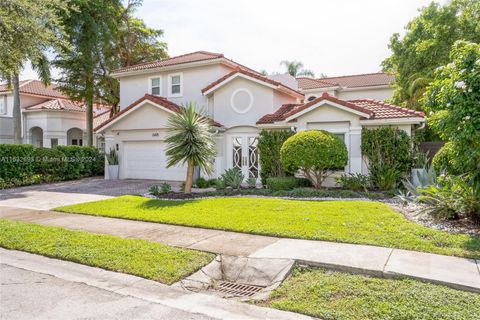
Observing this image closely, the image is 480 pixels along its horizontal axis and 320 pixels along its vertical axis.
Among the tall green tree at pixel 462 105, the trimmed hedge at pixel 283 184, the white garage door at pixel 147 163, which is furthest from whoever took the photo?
the white garage door at pixel 147 163

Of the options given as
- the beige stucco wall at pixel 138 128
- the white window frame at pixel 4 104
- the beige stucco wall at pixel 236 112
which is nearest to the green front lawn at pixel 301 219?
the beige stucco wall at pixel 236 112

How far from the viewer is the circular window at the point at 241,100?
1831 cm

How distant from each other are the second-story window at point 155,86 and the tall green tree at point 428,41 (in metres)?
15.0

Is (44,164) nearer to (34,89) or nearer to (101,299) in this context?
(101,299)

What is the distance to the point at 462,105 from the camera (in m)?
7.48

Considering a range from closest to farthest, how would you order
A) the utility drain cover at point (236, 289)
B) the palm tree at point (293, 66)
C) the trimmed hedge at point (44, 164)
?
the utility drain cover at point (236, 289)
the trimmed hedge at point (44, 164)
the palm tree at point (293, 66)

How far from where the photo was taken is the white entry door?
59.4ft

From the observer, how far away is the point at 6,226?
9.02 meters

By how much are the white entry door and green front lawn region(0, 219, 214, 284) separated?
10.7 m

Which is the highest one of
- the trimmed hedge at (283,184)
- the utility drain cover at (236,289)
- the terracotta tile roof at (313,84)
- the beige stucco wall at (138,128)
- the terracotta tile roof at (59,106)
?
the terracotta tile roof at (313,84)

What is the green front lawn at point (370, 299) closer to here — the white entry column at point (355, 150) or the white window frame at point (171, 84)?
the white entry column at point (355, 150)

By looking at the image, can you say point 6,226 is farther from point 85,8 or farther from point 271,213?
point 85,8

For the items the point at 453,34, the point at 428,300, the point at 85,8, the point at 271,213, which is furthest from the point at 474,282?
the point at 85,8

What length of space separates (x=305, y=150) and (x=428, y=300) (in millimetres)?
9430
